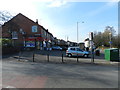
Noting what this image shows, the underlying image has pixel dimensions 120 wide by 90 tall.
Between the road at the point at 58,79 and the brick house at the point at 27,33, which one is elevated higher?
the brick house at the point at 27,33

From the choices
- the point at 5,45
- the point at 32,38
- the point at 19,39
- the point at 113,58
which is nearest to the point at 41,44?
the point at 32,38

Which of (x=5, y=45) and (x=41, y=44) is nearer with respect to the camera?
(x=5, y=45)

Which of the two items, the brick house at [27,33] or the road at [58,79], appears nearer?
the road at [58,79]

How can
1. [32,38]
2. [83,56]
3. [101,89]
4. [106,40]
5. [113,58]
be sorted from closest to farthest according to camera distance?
[101,89]
[113,58]
[83,56]
[32,38]
[106,40]

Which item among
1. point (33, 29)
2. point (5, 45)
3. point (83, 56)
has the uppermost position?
point (33, 29)

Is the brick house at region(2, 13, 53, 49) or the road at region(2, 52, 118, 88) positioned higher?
the brick house at region(2, 13, 53, 49)

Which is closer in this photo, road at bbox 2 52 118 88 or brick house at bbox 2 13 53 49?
road at bbox 2 52 118 88

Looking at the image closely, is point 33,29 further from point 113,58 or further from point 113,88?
point 113,88

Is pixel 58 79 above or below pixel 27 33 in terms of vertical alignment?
below

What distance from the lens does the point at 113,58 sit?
17.1 metres

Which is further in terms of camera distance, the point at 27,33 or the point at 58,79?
the point at 27,33

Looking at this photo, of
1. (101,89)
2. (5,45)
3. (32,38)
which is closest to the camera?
(101,89)

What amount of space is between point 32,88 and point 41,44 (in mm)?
36650

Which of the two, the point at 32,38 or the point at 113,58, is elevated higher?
the point at 32,38
